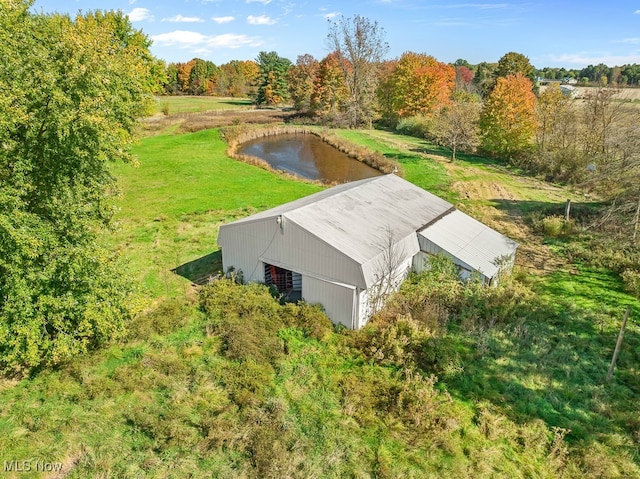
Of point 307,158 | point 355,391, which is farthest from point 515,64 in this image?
point 355,391

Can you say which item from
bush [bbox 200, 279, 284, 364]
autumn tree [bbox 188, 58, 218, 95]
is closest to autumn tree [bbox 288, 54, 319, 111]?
autumn tree [bbox 188, 58, 218, 95]

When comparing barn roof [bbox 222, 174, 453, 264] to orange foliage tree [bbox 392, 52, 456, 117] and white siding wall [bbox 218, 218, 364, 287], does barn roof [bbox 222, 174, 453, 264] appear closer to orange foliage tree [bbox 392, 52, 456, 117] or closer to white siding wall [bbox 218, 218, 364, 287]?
white siding wall [bbox 218, 218, 364, 287]

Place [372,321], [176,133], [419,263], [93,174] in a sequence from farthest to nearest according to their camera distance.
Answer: [176,133] → [419,263] → [372,321] → [93,174]

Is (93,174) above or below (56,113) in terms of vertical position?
below

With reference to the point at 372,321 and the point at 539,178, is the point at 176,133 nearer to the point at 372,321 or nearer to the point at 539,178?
the point at 539,178

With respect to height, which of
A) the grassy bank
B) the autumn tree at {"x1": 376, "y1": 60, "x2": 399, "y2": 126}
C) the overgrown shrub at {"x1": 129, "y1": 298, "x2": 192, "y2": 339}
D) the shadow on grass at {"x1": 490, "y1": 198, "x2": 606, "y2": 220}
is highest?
the autumn tree at {"x1": 376, "y1": 60, "x2": 399, "y2": 126}

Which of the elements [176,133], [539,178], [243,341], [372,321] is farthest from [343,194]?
[176,133]

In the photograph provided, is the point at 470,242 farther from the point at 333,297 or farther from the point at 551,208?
the point at 551,208
